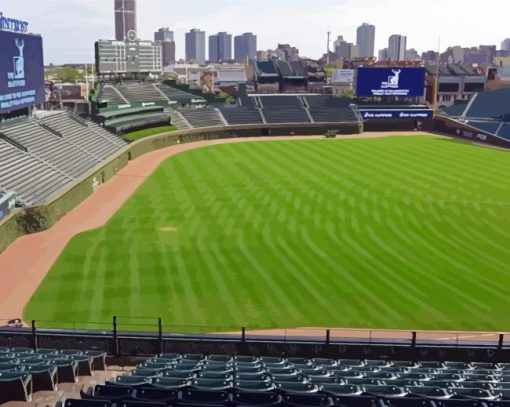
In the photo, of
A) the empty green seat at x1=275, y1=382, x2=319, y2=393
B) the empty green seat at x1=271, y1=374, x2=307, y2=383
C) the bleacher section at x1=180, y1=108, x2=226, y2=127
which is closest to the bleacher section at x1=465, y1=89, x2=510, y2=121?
the bleacher section at x1=180, y1=108, x2=226, y2=127

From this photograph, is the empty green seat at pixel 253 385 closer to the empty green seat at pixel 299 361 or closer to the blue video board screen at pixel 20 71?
the empty green seat at pixel 299 361

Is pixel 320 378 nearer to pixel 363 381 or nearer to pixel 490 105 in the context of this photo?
pixel 363 381

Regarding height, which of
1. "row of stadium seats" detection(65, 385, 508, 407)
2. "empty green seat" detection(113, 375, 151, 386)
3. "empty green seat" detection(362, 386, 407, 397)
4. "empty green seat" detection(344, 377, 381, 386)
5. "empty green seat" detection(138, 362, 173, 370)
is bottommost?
"empty green seat" detection(138, 362, 173, 370)

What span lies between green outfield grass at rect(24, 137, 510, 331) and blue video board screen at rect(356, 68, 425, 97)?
46.3 metres

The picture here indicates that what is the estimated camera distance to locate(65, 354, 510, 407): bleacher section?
9703 mm

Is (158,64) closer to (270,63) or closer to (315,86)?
(270,63)

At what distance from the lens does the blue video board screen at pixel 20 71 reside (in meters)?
49.0

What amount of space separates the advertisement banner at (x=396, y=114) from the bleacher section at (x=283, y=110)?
35.8 ft

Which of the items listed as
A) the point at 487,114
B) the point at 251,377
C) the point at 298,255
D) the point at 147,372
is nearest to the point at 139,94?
the point at 487,114

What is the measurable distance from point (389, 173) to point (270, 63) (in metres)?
106

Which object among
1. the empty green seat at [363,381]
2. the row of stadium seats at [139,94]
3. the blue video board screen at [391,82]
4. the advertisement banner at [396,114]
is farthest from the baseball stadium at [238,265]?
the blue video board screen at [391,82]

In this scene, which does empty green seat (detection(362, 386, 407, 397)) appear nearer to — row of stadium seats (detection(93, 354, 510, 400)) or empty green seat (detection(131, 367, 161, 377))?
row of stadium seats (detection(93, 354, 510, 400))

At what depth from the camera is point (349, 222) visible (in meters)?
39.2

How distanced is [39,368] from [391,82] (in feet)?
310
